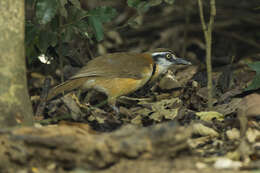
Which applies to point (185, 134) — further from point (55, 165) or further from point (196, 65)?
point (196, 65)

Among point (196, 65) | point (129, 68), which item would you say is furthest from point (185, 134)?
point (196, 65)

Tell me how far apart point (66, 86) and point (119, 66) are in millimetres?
885

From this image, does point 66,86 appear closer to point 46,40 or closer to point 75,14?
point 46,40

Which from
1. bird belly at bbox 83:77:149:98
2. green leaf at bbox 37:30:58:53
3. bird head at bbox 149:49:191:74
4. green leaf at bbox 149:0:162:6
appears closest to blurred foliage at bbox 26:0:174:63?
green leaf at bbox 37:30:58:53

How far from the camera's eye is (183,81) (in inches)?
244

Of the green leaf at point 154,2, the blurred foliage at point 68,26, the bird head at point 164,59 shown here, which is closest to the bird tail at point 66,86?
the blurred foliage at point 68,26

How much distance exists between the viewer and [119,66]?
6008mm

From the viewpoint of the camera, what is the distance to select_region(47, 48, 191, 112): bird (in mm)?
5618

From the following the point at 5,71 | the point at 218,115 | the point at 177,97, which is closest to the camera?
the point at 5,71

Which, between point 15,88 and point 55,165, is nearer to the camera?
point 55,165

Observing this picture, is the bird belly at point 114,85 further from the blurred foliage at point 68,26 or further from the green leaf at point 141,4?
the green leaf at point 141,4

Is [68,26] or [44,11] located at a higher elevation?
[44,11]

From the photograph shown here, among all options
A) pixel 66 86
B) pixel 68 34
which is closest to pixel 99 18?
pixel 68 34

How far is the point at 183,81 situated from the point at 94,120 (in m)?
1.93
